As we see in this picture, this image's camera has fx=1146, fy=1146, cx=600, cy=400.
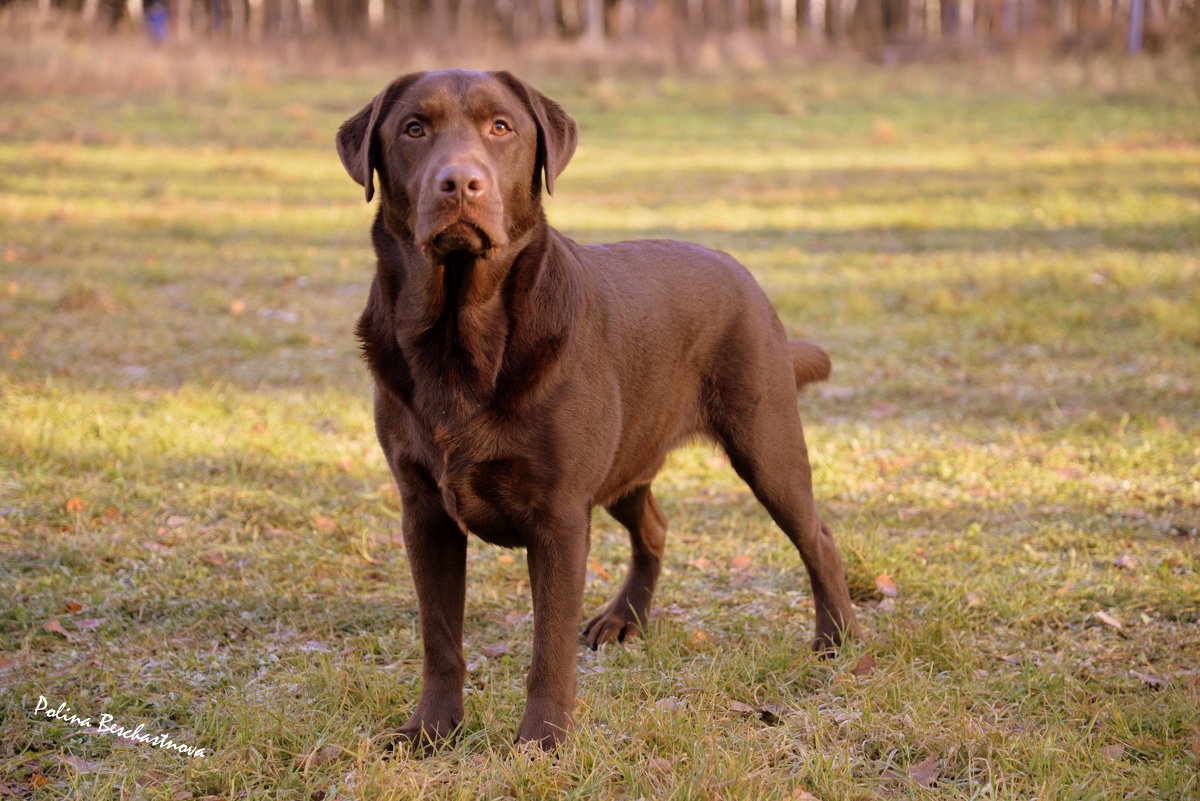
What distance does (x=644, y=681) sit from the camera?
145 inches

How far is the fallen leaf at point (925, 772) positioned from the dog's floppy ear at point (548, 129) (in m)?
1.85

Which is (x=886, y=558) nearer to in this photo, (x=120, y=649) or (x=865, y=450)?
(x=865, y=450)

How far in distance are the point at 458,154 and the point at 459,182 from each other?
14 cm

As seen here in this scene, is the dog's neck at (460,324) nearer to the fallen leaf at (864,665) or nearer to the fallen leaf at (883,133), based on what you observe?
the fallen leaf at (864,665)

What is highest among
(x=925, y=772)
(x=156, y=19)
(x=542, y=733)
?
(x=156, y=19)

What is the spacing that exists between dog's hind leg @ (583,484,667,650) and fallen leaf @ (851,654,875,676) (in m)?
0.78

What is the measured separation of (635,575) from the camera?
423 centimetres

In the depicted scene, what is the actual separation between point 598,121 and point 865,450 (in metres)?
14.3

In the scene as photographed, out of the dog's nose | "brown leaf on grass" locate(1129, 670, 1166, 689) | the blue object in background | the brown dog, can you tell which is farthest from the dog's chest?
the blue object in background

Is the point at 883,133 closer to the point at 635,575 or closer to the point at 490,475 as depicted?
the point at 635,575

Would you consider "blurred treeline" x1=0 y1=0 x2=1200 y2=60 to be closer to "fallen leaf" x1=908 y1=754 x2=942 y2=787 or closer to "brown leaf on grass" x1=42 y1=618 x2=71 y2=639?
"brown leaf on grass" x1=42 y1=618 x2=71 y2=639

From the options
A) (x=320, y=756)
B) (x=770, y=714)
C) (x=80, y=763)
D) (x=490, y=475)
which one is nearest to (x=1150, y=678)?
(x=770, y=714)

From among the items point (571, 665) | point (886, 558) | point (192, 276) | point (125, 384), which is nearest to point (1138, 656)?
point (886, 558)

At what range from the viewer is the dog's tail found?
13.8ft
